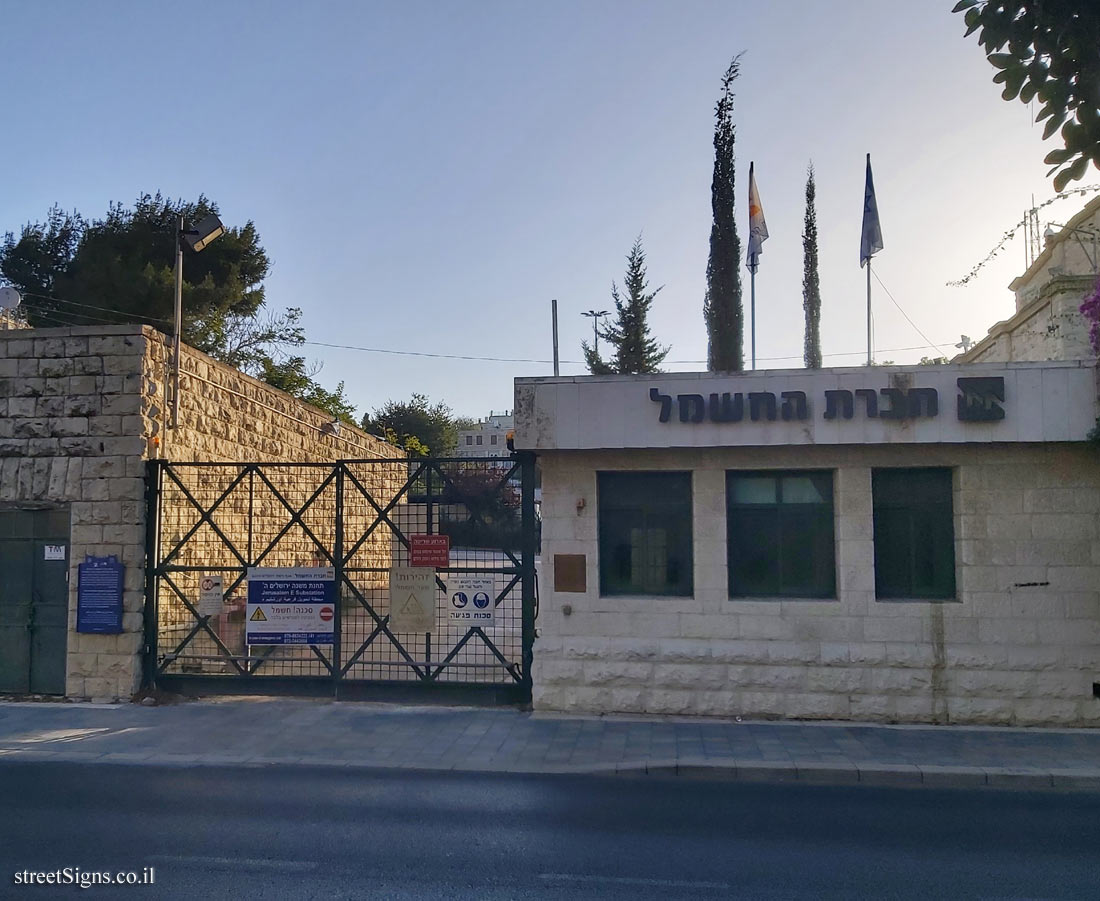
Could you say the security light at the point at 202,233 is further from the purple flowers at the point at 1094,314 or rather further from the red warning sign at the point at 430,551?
the purple flowers at the point at 1094,314

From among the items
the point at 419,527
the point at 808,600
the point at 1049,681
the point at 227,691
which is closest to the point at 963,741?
the point at 1049,681

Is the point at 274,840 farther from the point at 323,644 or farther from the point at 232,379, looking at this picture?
the point at 232,379

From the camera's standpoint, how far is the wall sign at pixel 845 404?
9.91 meters

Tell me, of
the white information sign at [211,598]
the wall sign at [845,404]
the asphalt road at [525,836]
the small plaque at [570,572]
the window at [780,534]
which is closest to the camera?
the asphalt road at [525,836]

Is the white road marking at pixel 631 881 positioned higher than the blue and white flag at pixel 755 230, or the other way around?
the blue and white flag at pixel 755 230

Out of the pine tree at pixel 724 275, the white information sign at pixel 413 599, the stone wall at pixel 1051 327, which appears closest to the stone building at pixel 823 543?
the white information sign at pixel 413 599

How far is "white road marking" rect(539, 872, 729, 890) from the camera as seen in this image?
18.0 ft

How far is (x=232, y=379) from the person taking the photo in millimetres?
14188

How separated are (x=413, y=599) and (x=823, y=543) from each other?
494 cm

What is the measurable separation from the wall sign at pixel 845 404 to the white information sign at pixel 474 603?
2.94 m

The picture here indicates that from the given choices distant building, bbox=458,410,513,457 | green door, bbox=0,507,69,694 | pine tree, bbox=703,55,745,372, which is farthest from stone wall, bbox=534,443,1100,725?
distant building, bbox=458,410,513,457

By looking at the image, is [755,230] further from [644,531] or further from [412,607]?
[412,607]

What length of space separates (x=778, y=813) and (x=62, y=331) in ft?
32.7

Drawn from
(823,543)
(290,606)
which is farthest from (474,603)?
(823,543)
